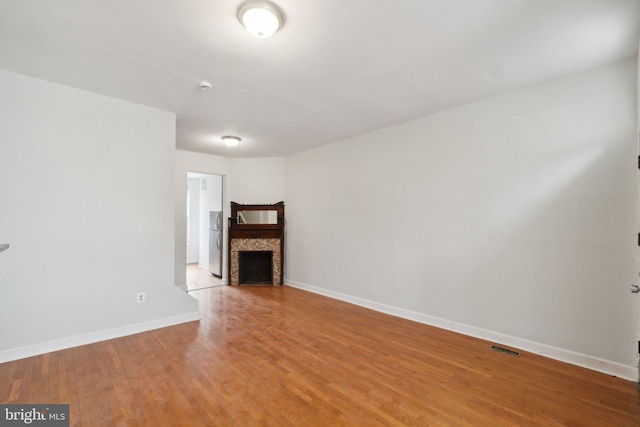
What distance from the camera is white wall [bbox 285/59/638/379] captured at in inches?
99.3

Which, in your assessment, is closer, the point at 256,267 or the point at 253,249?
the point at 253,249

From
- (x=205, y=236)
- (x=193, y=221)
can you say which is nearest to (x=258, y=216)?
(x=205, y=236)

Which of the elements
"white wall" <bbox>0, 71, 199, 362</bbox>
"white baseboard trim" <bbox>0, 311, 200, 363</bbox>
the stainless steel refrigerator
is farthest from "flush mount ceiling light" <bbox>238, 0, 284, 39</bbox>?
the stainless steel refrigerator

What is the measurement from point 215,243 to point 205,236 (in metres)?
1.12

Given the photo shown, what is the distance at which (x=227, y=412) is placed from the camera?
197 centimetres

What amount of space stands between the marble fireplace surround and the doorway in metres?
0.42

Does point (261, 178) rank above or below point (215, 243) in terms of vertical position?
above

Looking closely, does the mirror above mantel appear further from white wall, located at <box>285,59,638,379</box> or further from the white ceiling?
the white ceiling

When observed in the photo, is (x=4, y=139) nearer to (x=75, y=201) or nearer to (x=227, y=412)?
(x=75, y=201)

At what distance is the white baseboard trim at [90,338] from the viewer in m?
2.70

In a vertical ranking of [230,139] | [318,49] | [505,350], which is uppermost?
[318,49]

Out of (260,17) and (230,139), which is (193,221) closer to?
(230,139)

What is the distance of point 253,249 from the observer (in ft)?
19.6

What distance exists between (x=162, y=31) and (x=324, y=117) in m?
2.17
